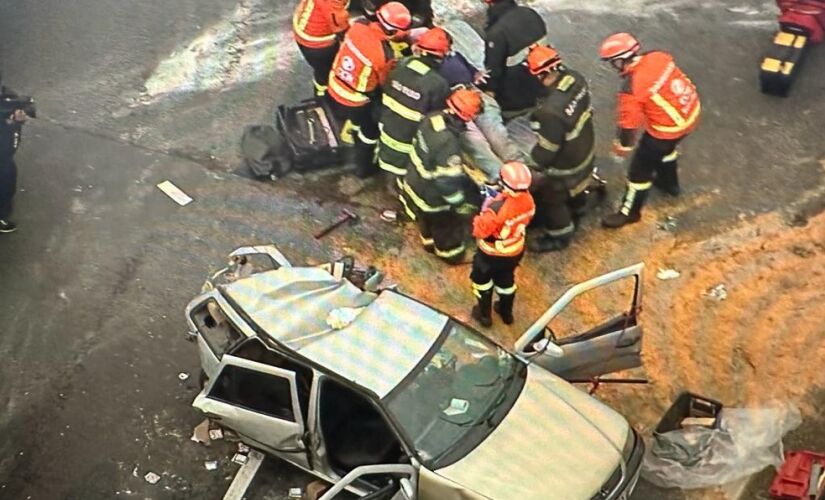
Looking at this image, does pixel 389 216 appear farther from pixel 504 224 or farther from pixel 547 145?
pixel 504 224

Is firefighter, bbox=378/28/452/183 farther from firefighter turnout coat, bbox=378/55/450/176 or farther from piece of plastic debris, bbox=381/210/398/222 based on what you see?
piece of plastic debris, bbox=381/210/398/222

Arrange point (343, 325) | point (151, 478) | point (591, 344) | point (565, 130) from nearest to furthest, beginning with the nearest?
1. point (343, 325)
2. point (591, 344)
3. point (151, 478)
4. point (565, 130)

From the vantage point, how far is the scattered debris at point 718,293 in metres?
9.09

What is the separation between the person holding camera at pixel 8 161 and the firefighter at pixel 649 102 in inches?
200

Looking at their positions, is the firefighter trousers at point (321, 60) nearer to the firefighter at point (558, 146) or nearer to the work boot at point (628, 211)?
the firefighter at point (558, 146)

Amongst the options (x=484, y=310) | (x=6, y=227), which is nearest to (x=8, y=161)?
(x=6, y=227)

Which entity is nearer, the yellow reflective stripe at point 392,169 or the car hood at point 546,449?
the car hood at point 546,449

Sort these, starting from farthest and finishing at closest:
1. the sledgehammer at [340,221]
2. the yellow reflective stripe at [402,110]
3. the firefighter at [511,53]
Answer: the sledgehammer at [340,221] < the firefighter at [511,53] < the yellow reflective stripe at [402,110]

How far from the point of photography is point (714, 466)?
775 centimetres

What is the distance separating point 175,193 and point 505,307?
341cm

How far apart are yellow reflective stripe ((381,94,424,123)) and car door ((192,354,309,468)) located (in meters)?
2.85

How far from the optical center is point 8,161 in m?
9.44

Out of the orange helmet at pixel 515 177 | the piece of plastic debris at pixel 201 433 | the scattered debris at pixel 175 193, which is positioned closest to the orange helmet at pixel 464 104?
the orange helmet at pixel 515 177

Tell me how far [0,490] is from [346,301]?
2.88 m
